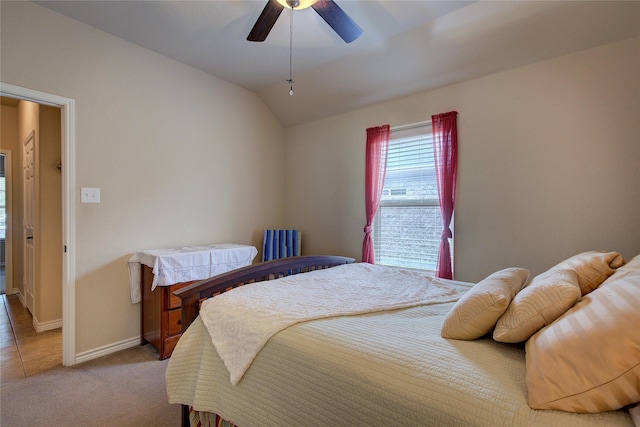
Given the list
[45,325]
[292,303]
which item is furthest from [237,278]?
[45,325]

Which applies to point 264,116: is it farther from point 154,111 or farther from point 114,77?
point 114,77

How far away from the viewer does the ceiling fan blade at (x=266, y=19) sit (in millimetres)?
1741

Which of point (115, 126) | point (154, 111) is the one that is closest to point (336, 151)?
point (154, 111)

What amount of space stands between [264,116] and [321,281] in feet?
8.99

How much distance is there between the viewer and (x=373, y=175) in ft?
10.7

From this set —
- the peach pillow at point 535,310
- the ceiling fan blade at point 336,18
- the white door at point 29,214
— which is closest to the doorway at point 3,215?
the white door at point 29,214

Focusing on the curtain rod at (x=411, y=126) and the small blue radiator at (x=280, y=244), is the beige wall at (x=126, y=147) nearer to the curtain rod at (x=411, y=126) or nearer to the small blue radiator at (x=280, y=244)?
the small blue radiator at (x=280, y=244)

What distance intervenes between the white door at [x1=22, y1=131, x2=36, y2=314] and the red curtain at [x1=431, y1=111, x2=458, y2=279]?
4.23 m

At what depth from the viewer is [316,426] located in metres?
1.00

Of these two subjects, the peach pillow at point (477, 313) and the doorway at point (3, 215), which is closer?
the peach pillow at point (477, 313)

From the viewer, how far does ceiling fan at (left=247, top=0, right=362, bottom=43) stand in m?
1.72

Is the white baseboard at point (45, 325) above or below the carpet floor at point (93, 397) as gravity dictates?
above

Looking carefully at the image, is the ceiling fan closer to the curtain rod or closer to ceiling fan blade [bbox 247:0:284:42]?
ceiling fan blade [bbox 247:0:284:42]

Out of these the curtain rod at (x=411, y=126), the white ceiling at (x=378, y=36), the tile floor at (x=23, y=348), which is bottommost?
the tile floor at (x=23, y=348)
